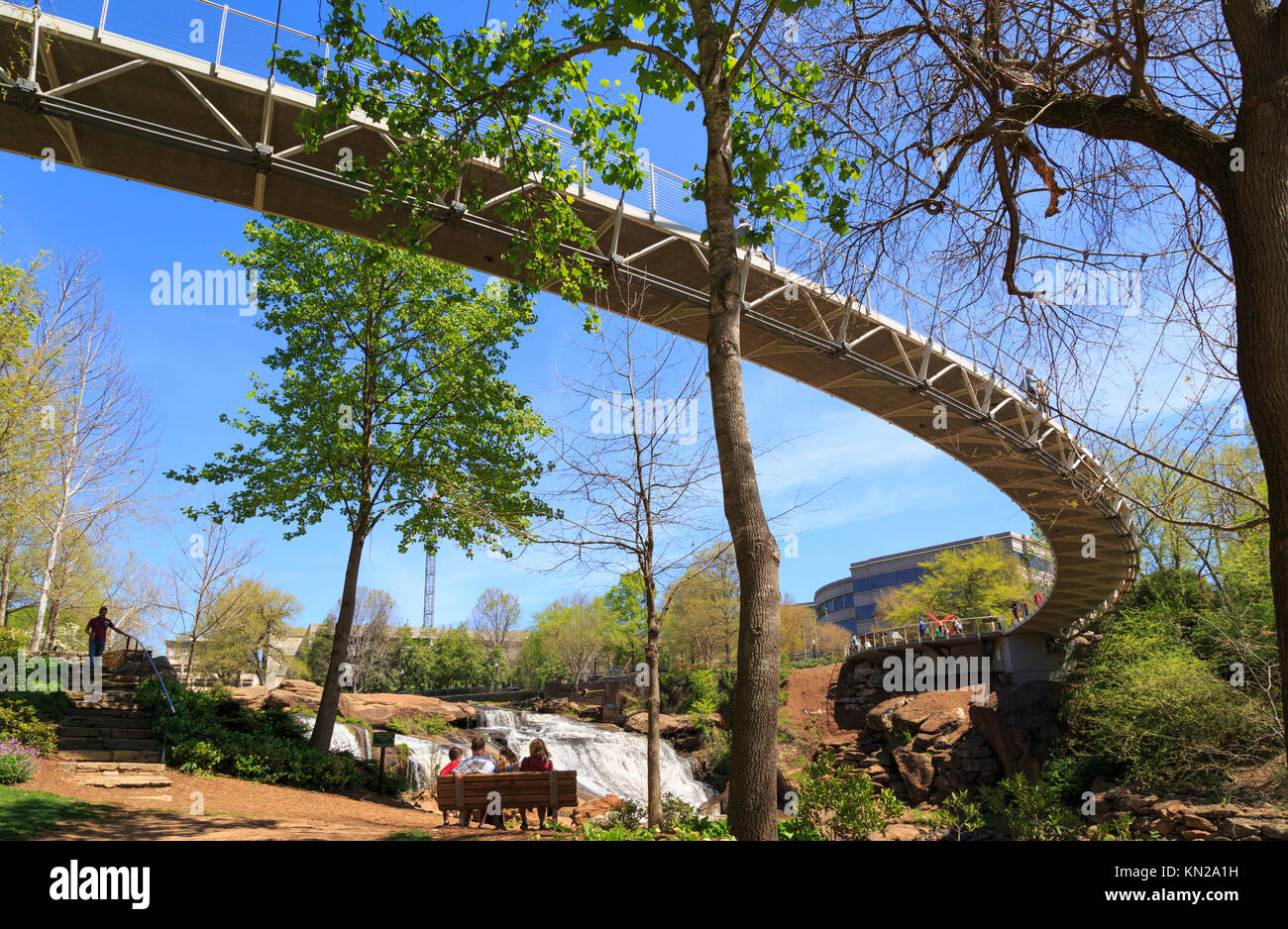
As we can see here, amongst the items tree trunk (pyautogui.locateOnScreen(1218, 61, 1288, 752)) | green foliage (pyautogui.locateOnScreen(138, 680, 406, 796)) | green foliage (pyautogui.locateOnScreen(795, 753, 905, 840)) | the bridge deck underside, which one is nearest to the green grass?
green foliage (pyautogui.locateOnScreen(138, 680, 406, 796))

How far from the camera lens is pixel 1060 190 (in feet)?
20.9

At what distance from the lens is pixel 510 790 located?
978 centimetres

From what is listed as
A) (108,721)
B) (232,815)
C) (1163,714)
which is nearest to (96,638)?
(108,721)

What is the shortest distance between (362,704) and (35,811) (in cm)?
1945

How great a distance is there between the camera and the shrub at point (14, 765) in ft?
30.1

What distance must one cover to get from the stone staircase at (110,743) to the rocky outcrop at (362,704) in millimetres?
6668

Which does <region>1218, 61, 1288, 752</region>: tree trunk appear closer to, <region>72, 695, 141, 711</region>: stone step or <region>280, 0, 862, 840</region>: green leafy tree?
<region>280, 0, 862, 840</region>: green leafy tree

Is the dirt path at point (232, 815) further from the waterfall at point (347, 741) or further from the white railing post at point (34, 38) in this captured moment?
the white railing post at point (34, 38)

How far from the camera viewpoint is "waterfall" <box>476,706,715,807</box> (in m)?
25.1

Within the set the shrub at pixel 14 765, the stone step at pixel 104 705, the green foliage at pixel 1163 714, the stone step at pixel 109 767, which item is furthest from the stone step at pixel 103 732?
the green foliage at pixel 1163 714

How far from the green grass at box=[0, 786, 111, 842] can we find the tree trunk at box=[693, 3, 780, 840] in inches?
246
